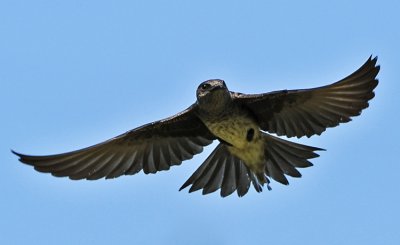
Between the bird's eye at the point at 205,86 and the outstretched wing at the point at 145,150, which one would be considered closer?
the bird's eye at the point at 205,86

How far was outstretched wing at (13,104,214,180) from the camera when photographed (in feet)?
62.0

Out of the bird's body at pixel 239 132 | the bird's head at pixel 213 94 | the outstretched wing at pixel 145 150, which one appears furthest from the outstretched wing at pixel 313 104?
the outstretched wing at pixel 145 150

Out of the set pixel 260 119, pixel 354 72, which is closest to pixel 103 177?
pixel 260 119

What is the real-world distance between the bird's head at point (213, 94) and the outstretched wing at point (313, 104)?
0.26 meters

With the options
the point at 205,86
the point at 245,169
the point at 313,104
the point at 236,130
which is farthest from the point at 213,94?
the point at 245,169

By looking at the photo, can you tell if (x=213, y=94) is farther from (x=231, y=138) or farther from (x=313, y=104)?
(x=313, y=104)

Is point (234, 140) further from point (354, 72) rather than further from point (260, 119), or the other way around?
point (354, 72)

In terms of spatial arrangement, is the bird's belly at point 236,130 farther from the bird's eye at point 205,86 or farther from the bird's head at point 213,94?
the bird's eye at point 205,86

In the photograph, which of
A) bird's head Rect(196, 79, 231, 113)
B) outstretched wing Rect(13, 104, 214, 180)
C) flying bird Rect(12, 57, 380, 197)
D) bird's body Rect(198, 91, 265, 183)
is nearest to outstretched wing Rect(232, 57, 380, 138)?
flying bird Rect(12, 57, 380, 197)

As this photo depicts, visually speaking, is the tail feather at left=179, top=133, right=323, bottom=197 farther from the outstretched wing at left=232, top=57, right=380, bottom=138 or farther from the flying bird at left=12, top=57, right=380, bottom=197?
the outstretched wing at left=232, top=57, right=380, bottom=138

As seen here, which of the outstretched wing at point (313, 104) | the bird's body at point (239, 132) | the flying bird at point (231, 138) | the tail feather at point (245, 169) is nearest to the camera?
the outstretched wing at point (313, 104)

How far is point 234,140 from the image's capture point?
18.6m

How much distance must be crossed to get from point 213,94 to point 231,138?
66cm

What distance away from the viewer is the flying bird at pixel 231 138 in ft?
59.9
